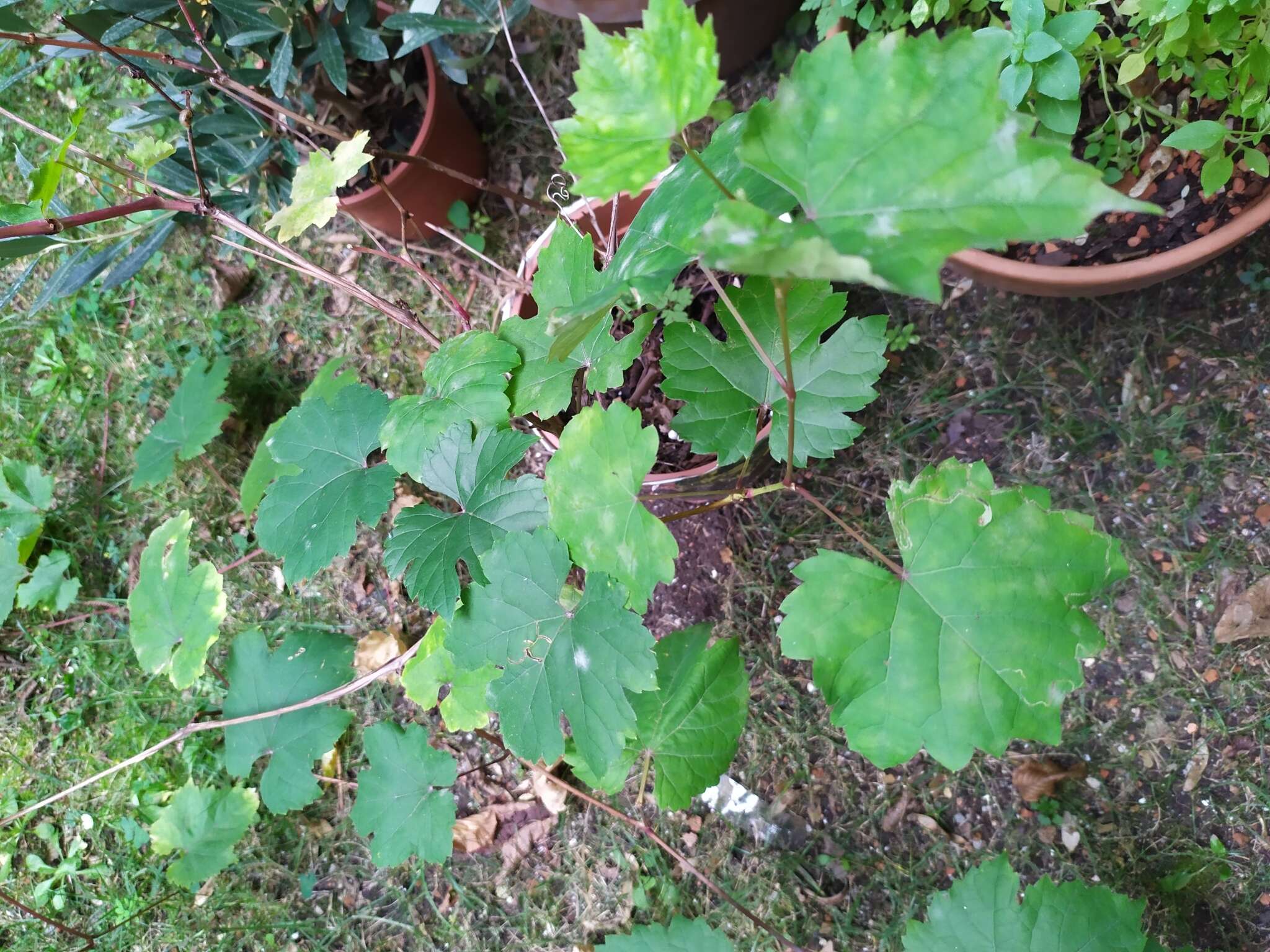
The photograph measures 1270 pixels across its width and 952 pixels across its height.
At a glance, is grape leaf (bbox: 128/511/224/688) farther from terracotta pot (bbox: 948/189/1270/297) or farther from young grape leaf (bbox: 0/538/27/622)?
terracotta pot (bbox: 948/189/1270/297)

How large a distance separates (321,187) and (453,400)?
42 centimetres

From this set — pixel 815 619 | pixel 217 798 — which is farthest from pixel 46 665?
→ pixel 815 619

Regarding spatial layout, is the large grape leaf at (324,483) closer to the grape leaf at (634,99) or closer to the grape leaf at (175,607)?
the grape leaf at (175,607)

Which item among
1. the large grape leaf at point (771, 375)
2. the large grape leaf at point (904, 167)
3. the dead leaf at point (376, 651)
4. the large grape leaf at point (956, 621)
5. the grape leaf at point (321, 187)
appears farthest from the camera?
the dead leaf at point (376, 651)

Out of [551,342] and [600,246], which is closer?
[551,342]

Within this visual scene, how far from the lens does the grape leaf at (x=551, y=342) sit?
47.8 inches

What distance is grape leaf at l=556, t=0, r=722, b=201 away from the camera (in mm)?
741

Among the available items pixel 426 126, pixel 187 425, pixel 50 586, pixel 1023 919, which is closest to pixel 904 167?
pixel 1023 919

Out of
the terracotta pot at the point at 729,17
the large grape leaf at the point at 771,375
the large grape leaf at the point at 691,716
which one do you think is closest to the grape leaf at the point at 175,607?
the large grape leaf at the point at 691,716

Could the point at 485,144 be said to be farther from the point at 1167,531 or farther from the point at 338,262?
the point at 1167,531

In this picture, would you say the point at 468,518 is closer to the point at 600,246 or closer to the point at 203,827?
the point at 600,246

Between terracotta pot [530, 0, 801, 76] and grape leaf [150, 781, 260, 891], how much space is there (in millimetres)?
2015

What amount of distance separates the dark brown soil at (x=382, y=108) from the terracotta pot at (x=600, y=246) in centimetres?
60

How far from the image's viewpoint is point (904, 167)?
2.32 feet
